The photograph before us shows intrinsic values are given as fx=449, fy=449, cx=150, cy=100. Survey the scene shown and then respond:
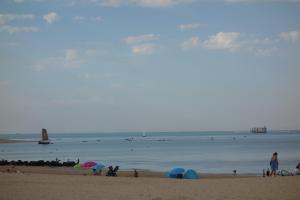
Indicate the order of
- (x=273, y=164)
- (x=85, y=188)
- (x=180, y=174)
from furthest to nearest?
(x=180, y=174)
(x=273, y=164)
(x=85, y=188)

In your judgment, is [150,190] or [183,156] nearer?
[150,190]

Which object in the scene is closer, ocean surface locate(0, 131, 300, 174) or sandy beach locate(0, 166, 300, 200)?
sandy beach locate(0, 166, 300, 200)

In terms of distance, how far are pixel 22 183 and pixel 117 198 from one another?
19.2 feet

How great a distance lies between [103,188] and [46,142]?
11919cm

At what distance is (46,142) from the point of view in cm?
13300

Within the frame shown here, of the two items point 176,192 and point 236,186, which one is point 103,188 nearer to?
point 176,192

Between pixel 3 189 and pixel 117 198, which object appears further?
pixel 3 189

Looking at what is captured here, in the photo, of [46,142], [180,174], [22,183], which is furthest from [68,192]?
[46,142]

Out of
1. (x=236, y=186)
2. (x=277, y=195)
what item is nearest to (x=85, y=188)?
(x=236, y=186)

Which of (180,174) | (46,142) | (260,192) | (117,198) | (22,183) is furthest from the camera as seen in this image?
(46,142)

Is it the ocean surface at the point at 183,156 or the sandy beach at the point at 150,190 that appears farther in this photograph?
the ocean surface at the point at 183,156

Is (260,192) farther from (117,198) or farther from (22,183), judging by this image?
(22,183)

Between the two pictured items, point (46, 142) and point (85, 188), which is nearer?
point (85, 188)

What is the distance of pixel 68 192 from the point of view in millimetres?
16078
